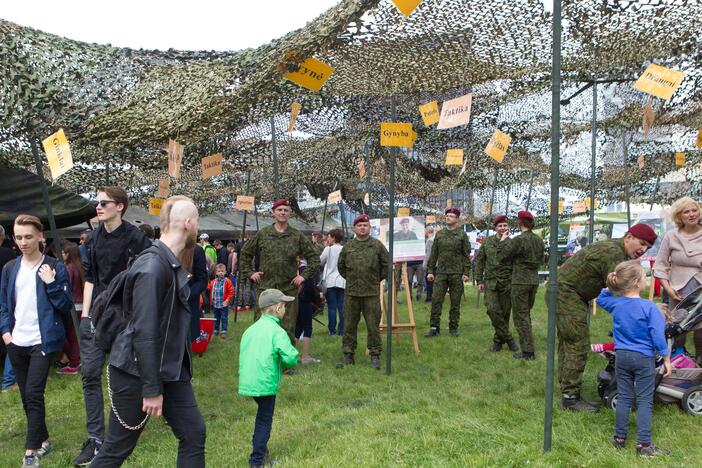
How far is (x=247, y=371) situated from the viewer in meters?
3.75

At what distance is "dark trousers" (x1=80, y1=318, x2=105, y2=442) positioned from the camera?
3.86 metres

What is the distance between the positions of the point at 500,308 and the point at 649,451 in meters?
3.71

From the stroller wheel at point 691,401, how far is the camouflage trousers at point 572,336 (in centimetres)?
77

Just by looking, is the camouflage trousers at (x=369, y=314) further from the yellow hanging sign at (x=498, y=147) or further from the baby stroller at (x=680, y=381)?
the baby stroller at (x=680, y=381)

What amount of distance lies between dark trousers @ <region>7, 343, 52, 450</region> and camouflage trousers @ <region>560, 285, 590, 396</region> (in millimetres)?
3782

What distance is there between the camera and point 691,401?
179 inches

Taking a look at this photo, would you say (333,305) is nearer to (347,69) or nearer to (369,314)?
(369,314)

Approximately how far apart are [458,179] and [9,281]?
30.0 ft

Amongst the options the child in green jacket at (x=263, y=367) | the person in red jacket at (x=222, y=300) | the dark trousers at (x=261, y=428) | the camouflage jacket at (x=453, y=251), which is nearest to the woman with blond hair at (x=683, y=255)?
the camouflage jacket at (x=453, y=251)

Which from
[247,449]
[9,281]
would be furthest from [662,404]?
[9,281]

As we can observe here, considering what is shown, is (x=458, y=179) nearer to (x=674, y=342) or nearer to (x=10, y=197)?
(x=674, y=342)

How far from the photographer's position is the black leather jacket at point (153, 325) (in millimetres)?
Answer: 2533

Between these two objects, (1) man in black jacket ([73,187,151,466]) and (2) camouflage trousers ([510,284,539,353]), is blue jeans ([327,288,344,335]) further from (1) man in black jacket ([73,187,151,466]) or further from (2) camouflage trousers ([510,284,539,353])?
(1) man in black jacket ([73,187,151,466])

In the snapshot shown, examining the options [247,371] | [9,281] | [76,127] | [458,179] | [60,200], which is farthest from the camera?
[458,179]
